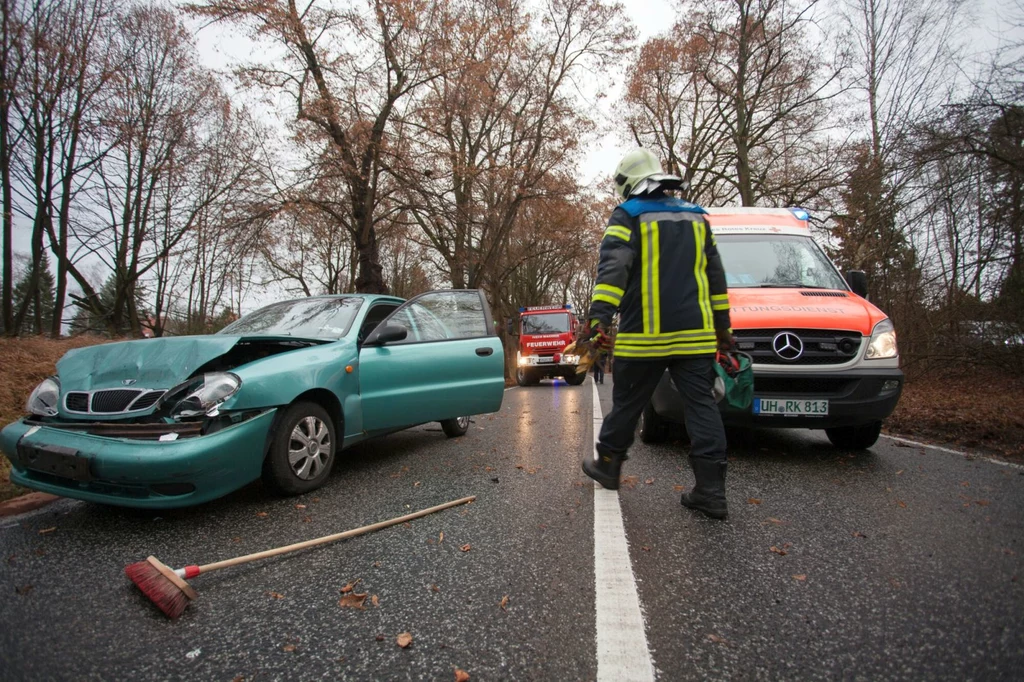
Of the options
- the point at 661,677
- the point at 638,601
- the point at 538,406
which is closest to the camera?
the point at 661,677

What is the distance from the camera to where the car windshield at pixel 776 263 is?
5039 millimetres

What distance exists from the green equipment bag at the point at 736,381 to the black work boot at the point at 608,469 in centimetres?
72

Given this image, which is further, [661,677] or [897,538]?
[897,538]

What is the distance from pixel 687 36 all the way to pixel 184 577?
21442 millimetres

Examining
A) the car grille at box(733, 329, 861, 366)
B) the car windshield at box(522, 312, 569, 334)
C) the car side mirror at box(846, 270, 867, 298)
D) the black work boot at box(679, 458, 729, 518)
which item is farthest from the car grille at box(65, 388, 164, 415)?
the car windshield at box(522, 312, 569, 334)

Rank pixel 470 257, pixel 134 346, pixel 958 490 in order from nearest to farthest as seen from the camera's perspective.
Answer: pixel 134 346
pixel 958 490
pixel 470 257

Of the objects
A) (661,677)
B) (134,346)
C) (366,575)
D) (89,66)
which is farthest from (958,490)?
(89,66)

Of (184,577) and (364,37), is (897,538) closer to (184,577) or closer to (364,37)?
(184,577)

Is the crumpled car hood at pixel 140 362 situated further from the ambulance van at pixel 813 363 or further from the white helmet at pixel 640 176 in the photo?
the ambulance van at pixel 813 363

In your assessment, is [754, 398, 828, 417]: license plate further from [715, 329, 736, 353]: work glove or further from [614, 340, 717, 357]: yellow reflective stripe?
[614, 340, 717, 357]: yellow reflective stripe

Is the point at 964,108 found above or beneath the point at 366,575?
above

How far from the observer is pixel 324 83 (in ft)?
41.6

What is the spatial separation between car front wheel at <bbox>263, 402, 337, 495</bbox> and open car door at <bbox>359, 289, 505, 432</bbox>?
0.46 metres

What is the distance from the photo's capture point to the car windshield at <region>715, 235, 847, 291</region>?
16.5 ft
